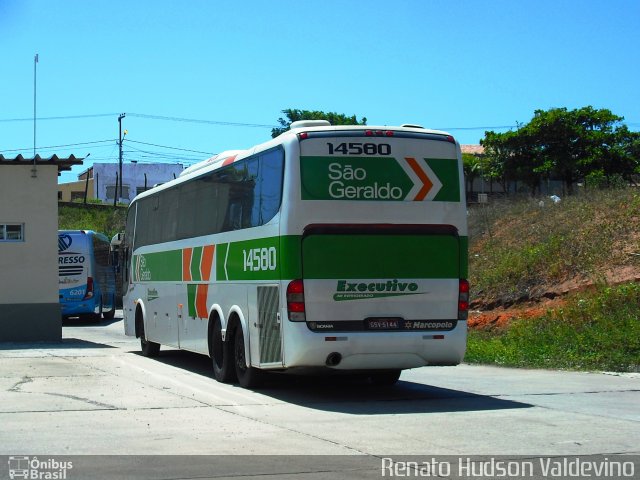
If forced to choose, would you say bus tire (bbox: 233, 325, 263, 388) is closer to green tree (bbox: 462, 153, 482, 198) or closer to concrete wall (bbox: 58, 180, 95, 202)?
green tree (bbox: 462, 153, 482, 198)

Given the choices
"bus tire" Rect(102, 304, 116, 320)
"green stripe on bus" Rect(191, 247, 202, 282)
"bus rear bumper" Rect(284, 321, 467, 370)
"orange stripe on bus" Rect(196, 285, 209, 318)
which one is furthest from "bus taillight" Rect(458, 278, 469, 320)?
"bus tire" Rect(102, 304, 116, 320)

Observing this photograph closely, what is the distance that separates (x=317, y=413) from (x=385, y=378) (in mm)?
3295

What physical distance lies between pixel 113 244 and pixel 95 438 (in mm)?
13734

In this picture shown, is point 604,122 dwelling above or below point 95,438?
above

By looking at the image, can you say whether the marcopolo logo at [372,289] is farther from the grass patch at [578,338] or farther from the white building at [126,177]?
the white building at [126,177]

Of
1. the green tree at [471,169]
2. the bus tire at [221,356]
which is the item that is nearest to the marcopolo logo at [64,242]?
the bus tire at [221,356]

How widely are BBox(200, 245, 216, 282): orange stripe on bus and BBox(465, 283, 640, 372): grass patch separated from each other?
234 inches

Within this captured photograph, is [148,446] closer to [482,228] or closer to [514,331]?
[514,331]

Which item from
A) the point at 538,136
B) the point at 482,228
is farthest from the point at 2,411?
the point at 538,136

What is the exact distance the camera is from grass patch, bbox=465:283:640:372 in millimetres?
17078

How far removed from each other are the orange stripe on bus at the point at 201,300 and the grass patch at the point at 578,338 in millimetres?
5712

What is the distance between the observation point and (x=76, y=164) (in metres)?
22.8

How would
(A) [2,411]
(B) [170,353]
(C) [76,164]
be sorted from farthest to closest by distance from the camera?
1. (C) [76,164]
2. (B) [170,353]
3. (A) [2,411]

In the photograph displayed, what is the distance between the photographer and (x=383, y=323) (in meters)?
12.4
